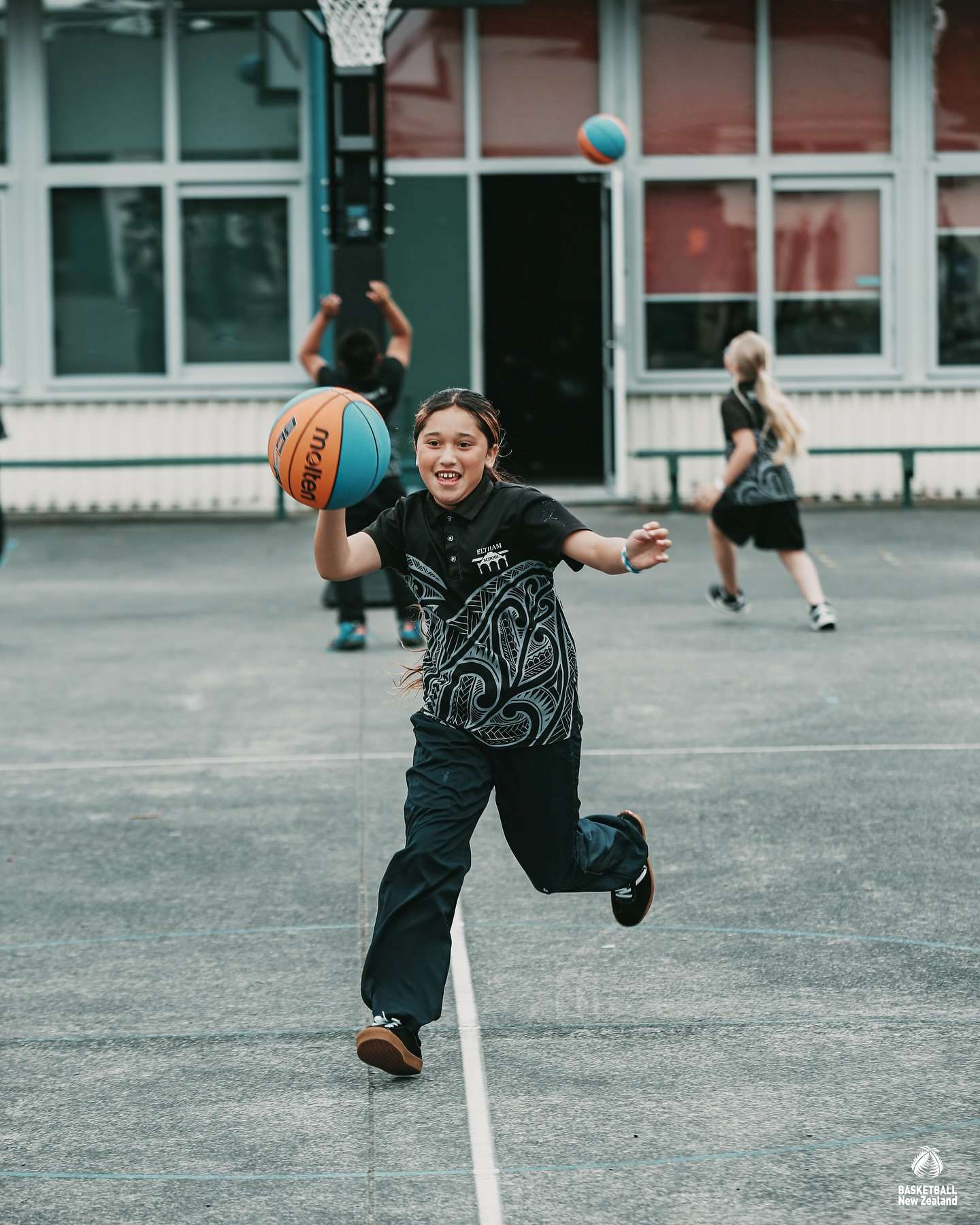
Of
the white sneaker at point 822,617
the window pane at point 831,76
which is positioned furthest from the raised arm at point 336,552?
the window pane at point 831,76

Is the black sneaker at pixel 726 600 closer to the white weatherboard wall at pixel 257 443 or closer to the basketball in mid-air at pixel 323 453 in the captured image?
the white weatherboard wall at pixel 257 443

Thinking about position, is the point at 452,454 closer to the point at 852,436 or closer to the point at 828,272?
the point at 852,436

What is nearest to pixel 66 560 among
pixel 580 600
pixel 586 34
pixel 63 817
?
pixel 580 600

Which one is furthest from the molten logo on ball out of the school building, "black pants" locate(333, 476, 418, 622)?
the school building

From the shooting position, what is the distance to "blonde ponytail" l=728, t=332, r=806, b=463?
490 inches

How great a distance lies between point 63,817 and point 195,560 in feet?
29.0

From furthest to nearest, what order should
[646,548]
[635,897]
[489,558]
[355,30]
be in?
[355,30] < [635,897] < [489,558] < [646,548]

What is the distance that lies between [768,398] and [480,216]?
753 cm

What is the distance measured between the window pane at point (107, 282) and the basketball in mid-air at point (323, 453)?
1480 cm

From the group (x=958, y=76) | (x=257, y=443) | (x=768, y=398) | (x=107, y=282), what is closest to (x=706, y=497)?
(x=768, y=398)

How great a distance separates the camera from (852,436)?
19.7m

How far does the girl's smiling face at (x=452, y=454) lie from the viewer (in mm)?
5227

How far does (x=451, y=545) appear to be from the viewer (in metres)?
5.24

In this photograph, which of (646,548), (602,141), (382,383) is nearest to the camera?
(646,548)
